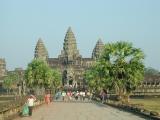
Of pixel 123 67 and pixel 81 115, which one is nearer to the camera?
pixel 81 115

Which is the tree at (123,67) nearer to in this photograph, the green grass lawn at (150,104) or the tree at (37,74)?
the green grass lawn at (150,104)

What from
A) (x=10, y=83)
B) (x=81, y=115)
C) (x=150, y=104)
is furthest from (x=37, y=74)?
(x=81, y=115)

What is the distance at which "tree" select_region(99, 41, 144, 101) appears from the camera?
63984 mm

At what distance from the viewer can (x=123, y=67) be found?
6438 centimetres

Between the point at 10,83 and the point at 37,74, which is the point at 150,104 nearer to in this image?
the point at 37,74

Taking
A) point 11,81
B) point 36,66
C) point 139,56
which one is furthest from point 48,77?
point 139,56

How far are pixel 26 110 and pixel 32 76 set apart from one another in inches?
3645

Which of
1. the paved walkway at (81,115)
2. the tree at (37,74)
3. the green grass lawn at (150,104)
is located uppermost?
the tree at (37,74)

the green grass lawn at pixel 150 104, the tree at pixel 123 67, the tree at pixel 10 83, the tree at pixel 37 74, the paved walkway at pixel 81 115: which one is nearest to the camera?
the paved walkway at pixel 81 115

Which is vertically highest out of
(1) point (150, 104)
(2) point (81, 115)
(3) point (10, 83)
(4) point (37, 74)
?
(3) point (10, 83)

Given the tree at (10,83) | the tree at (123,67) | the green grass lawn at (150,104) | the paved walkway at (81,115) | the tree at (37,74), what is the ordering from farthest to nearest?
the tree at (10,83), the tree at (37,74), the tree at (123,67), the green grass lawn at (150,104), the paved walkway at (81,115)

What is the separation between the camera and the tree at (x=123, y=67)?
210 feet

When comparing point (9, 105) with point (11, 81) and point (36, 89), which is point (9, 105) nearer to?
point (36, 89)

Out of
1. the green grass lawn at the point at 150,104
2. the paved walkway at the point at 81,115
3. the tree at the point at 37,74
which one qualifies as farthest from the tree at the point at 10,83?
the paved walkway at the point at 81,115
